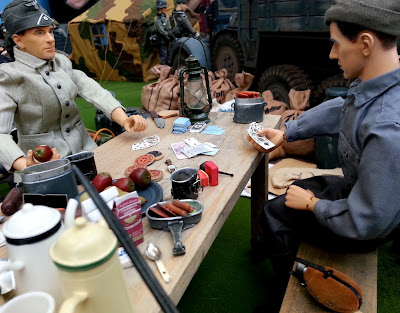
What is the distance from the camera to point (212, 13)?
25.4 feet

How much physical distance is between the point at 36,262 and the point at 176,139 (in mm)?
1335

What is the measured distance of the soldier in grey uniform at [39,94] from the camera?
1.84 meters

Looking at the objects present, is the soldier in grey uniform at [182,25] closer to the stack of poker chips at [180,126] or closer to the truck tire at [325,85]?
the truck tire at [325,85]

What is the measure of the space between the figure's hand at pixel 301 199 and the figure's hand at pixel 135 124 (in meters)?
1.00

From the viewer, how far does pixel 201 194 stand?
1.42 metres

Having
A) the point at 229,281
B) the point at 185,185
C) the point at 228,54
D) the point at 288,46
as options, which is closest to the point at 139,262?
the point at 185,185

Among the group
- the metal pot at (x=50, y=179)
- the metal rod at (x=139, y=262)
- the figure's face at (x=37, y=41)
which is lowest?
the metal pot at (x=50, y=179)

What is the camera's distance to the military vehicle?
3.85m

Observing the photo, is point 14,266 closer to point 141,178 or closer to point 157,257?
point 157,257

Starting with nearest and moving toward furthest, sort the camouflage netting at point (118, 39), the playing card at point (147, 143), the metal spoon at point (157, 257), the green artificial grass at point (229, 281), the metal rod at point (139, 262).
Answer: the metal rod at point (139, 262), the metal spoon at point (157, 257), the playing card at point (147, 143), the green artificial grass at point (229, 281), the camouflage netting at point (118, 39)

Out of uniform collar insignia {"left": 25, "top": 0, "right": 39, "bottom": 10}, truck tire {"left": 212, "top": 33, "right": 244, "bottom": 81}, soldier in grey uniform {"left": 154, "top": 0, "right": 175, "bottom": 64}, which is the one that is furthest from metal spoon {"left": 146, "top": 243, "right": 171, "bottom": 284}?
soldier in grey uniform {"left": 154, "top": 0, "right": 175, "bottom": 64}

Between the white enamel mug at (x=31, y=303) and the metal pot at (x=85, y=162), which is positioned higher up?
the white enamel mug at (x=31, y=303)

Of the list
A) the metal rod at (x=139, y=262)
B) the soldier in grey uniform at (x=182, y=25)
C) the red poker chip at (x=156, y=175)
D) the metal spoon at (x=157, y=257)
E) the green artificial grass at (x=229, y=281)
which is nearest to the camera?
the metal rod at (x=139, y=262)

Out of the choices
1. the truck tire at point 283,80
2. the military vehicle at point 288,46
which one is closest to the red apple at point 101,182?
the military vehicle at point 288,46
